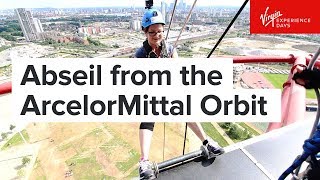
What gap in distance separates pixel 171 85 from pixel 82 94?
110 centimetres

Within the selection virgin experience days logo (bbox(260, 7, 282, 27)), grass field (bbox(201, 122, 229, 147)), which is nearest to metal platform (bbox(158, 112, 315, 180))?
grass field (bbox(201, 122, 229, 147))

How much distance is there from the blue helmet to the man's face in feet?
0.08

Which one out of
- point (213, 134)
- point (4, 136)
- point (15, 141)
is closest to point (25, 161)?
point (15, 141)

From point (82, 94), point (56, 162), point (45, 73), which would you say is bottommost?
point (56, 162)

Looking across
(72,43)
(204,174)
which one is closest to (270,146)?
(204,174)

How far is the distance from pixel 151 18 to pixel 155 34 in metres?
0.11

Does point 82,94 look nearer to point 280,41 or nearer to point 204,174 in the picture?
point 204,174

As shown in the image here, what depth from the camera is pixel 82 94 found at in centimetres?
301

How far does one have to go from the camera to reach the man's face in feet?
5.52

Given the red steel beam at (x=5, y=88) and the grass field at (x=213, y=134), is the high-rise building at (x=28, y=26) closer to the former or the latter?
the grass field at (x=213, y=134)

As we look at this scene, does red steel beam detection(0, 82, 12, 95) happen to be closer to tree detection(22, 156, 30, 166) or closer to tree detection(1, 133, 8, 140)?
tree detection(22, 156, 30, 166)

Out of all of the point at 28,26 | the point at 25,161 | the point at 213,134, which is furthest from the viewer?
the point at 28,26

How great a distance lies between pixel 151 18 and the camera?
5.45 feet

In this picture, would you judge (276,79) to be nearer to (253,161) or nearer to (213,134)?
(213,134)
